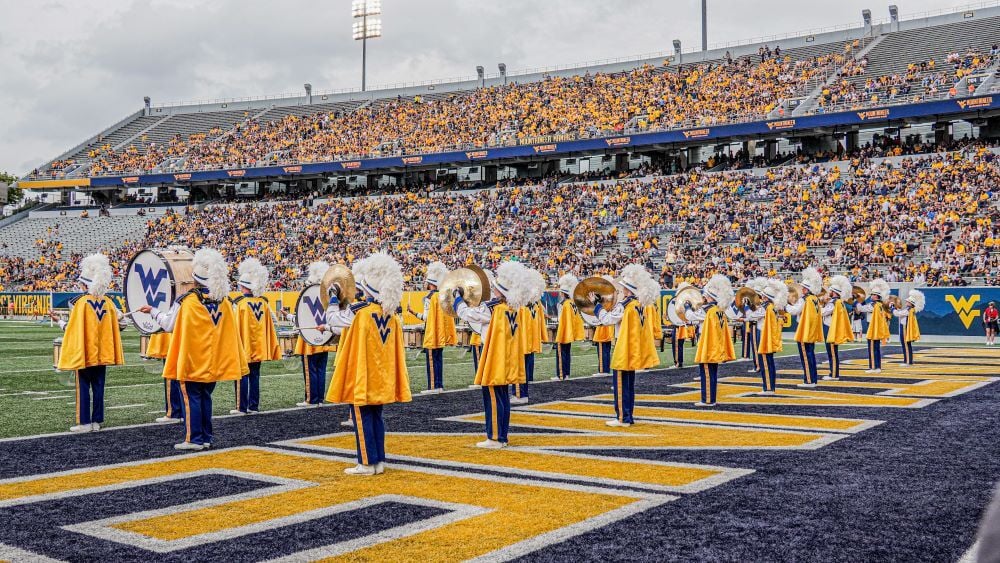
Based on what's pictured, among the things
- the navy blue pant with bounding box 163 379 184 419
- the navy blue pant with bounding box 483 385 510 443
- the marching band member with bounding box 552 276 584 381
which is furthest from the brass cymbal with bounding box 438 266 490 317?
the marching band member with bounding box 552 276 584 381

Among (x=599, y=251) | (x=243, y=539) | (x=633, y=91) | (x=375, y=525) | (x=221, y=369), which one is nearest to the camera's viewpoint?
(x=243, y=539)

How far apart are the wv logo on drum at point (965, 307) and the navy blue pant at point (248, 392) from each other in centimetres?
1928

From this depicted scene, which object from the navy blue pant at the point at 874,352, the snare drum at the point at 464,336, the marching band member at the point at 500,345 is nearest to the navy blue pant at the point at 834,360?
the navy blue pant at the point at 874,352

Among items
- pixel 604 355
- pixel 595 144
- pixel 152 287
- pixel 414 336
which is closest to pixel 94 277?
pixel 152 287

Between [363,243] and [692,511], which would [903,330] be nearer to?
[692,511]

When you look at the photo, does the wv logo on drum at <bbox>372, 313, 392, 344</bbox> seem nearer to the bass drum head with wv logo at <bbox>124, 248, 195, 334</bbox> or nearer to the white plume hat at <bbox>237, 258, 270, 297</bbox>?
the bass drum head with wv logo at <bbox>124, 248, 195, 334</bbox>

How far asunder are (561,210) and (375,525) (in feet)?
98.1

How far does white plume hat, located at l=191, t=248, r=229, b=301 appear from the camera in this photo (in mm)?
7434

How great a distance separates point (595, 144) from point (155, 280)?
97.0ft

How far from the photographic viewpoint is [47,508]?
5.09 metres

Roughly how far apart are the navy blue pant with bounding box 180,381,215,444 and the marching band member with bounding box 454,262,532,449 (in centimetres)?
231

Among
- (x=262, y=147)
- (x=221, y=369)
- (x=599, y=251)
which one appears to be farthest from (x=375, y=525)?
(x=262, y=147)

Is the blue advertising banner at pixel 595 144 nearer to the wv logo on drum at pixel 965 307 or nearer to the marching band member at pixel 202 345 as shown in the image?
the wv logo on drum at pixel 965 307

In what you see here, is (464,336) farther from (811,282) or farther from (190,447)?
(190,447)
